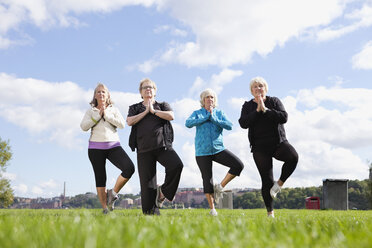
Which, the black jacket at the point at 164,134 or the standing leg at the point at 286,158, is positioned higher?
the black jacket at the point at 164,134

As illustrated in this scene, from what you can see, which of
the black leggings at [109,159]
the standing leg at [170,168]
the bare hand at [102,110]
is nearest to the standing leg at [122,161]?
the black leggings at [109,159]

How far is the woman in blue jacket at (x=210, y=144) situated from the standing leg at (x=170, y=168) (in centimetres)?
104

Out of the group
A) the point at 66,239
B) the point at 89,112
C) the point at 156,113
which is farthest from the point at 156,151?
the point at 66,239

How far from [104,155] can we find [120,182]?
0.75 metres

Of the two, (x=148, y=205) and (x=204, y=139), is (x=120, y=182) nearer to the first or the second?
(x=148, y=205)

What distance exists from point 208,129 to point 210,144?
1.13ft

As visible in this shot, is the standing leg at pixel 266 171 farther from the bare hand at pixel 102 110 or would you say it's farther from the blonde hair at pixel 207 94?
the bare hand at pixel 102 110

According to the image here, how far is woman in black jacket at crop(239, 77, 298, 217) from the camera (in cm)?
730

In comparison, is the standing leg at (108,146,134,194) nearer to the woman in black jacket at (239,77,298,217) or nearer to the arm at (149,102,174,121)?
the arm at (149,102,174,121)

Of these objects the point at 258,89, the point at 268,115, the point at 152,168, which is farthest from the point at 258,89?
the point at 152,168

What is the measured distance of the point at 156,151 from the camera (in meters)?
A: 7.31

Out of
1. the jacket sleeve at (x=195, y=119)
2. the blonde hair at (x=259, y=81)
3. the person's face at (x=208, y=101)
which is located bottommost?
the jacket sleeve at (x=195, y=119)

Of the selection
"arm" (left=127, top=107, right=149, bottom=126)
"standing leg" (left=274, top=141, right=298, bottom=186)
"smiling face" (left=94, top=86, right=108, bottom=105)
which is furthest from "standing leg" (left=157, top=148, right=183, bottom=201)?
"smiling face" (left=94, top=86, right=108, bottom=105)

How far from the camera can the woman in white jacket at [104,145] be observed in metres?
8.16
